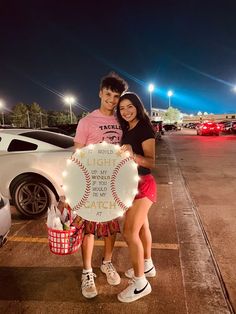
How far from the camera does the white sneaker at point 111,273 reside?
11.1ft

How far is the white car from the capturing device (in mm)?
5492

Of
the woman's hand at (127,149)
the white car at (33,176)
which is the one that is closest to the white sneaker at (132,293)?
the woman's hand at (127,149)

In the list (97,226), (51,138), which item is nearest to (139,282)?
(97,226)

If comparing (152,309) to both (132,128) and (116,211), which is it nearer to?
(116,211)

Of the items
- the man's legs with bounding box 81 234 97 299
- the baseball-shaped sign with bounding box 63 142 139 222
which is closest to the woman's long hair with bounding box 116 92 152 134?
the baseball-shaped sign with bounding box 63 142 139 222

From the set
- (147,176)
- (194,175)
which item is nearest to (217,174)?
(194,175)

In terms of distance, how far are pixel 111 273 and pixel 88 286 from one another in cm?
34

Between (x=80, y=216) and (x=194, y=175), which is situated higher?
(x=80, y=216)

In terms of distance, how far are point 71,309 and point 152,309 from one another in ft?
2.37

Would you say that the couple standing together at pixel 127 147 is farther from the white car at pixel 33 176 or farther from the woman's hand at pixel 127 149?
the white car at pixel 33 176

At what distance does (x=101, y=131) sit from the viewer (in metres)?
3.19

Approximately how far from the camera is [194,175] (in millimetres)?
9852

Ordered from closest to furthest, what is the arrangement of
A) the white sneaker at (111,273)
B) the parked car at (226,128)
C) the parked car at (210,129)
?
1. the white sneaker at (111,273)
2. the parked car at (210,129)
3. the parked car at (226,128)

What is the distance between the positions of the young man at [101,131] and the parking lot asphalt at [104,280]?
195 millimetres
